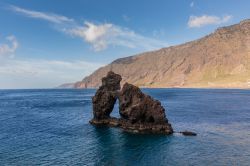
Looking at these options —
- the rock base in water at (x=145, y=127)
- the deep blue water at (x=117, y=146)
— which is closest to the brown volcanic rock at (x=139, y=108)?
the rock base in water at (x=145, y=127)

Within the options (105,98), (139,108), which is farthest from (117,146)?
(105,98)

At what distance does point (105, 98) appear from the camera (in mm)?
90000

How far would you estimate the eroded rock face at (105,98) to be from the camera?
3516 inches

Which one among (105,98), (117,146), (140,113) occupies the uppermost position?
(105,98)

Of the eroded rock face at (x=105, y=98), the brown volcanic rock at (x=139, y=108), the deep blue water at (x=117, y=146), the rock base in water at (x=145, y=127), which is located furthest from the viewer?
the eroded rock face at (x=105, y=98)

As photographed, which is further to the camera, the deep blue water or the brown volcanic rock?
the brown volcanic rock

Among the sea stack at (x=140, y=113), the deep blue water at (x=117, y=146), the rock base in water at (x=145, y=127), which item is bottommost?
the deep blue water at (x=117, y=146)

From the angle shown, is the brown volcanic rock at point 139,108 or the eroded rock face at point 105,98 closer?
the brown volcanic rock at point 139,108

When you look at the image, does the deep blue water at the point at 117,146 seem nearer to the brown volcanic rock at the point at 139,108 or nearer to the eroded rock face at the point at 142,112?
the eroded rock face at the point at 142,112

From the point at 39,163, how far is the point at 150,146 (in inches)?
867

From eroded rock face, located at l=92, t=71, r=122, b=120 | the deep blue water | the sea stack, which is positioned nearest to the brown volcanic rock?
the sea stack

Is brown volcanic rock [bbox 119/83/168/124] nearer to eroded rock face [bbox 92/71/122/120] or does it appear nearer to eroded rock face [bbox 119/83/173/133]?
eroded rock face [bbox 119/83/173/133]

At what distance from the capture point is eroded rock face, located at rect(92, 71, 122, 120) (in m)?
89.3

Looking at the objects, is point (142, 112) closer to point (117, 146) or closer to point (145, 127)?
point (145, 127)
